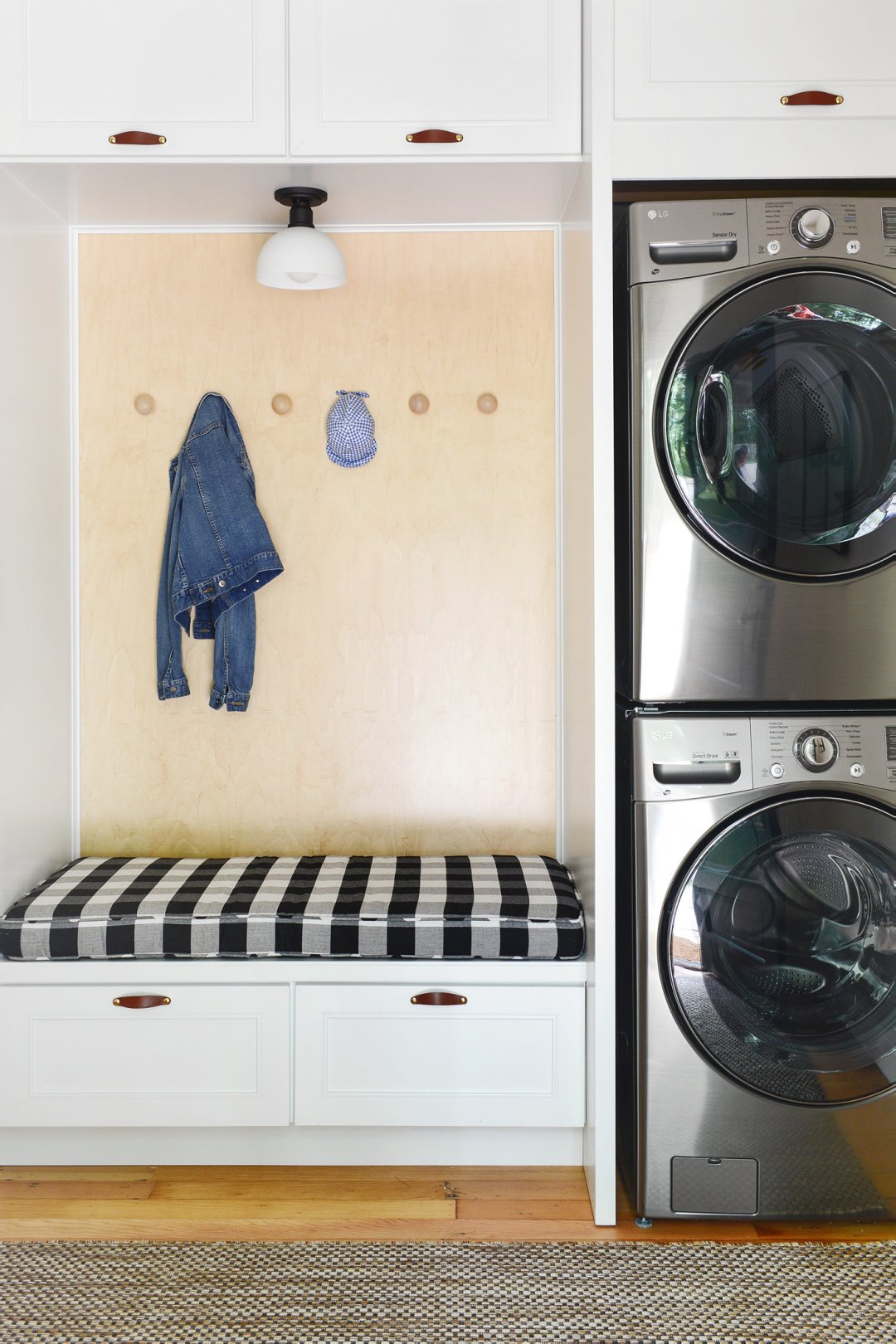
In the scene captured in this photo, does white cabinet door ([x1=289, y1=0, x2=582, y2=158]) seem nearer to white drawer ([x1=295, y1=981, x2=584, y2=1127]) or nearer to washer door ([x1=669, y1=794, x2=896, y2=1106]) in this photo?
washer door ([x1=669, y1=794, x2=896, y2=1106])

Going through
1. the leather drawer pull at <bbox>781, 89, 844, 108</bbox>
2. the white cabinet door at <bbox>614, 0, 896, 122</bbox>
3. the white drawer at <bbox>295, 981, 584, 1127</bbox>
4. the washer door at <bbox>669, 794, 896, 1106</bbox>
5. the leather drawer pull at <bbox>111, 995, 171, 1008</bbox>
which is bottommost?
the white drawer at <bbox>295, 981, 584, 1127</bbox>

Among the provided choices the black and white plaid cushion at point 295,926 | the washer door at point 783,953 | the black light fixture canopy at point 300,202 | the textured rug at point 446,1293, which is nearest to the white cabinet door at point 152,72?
the black light fixture canopy at point 300,202

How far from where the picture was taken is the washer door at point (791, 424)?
1.74 meters

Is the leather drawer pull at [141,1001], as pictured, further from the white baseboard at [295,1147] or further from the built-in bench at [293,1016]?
the white baseboard at [295,1147]

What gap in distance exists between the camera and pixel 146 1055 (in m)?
1.95

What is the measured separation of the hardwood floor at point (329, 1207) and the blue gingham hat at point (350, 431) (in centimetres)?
151

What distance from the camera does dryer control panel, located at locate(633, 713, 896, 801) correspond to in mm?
1754

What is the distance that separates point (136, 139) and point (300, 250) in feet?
1.15

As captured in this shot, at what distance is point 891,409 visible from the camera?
1.77 m

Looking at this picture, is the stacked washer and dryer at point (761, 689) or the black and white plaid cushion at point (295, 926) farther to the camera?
the black and white plaid cushion at point (295, 926)

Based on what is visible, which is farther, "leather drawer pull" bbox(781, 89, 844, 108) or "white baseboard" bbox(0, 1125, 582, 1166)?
"white baseboard" bbox(0, 1125, 582, 1166)

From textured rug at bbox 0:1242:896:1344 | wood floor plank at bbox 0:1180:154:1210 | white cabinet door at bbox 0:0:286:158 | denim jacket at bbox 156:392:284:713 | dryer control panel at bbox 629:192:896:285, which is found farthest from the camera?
denim jacket at bbox 156:392:284:713

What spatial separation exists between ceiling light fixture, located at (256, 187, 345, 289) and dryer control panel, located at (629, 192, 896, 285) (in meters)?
0.65

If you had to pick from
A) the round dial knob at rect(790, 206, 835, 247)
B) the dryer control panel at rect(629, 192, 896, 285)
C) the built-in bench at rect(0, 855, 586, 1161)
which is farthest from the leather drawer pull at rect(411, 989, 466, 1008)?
the round dial knob at rect(790, 206, 835, 247)
